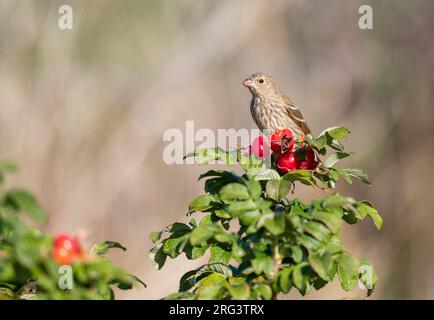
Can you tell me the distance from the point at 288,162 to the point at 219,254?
1.86 ft

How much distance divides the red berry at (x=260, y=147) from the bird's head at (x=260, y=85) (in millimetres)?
2694

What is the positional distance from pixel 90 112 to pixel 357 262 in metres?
4.09

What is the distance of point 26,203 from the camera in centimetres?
143

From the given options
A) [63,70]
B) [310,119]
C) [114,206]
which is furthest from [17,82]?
[310,119]

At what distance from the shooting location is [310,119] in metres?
5.90

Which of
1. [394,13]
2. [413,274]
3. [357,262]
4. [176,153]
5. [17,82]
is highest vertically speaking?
[394,13]

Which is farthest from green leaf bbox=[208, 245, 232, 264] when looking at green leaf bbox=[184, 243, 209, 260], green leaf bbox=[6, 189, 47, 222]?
green leaf bbox=[6, 189, 47, 222]

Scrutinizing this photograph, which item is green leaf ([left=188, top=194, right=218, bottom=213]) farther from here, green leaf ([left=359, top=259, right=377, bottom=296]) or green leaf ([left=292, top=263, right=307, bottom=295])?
green leaf ([left=292, top=263, right=307, bottom=295])

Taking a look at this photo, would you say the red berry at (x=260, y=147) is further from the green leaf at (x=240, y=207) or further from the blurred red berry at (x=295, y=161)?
the green leaf at (x=240, y=207)

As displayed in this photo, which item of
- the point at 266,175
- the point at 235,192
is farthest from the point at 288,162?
the point at 235,192

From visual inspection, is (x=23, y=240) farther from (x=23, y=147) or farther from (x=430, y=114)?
(x=430, y=114)

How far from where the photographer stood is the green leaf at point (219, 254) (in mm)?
2350

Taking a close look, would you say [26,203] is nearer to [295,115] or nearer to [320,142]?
[320,142]

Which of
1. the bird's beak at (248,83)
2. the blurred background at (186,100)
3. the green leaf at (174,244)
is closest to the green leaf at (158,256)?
the green leaf at (174,244)
